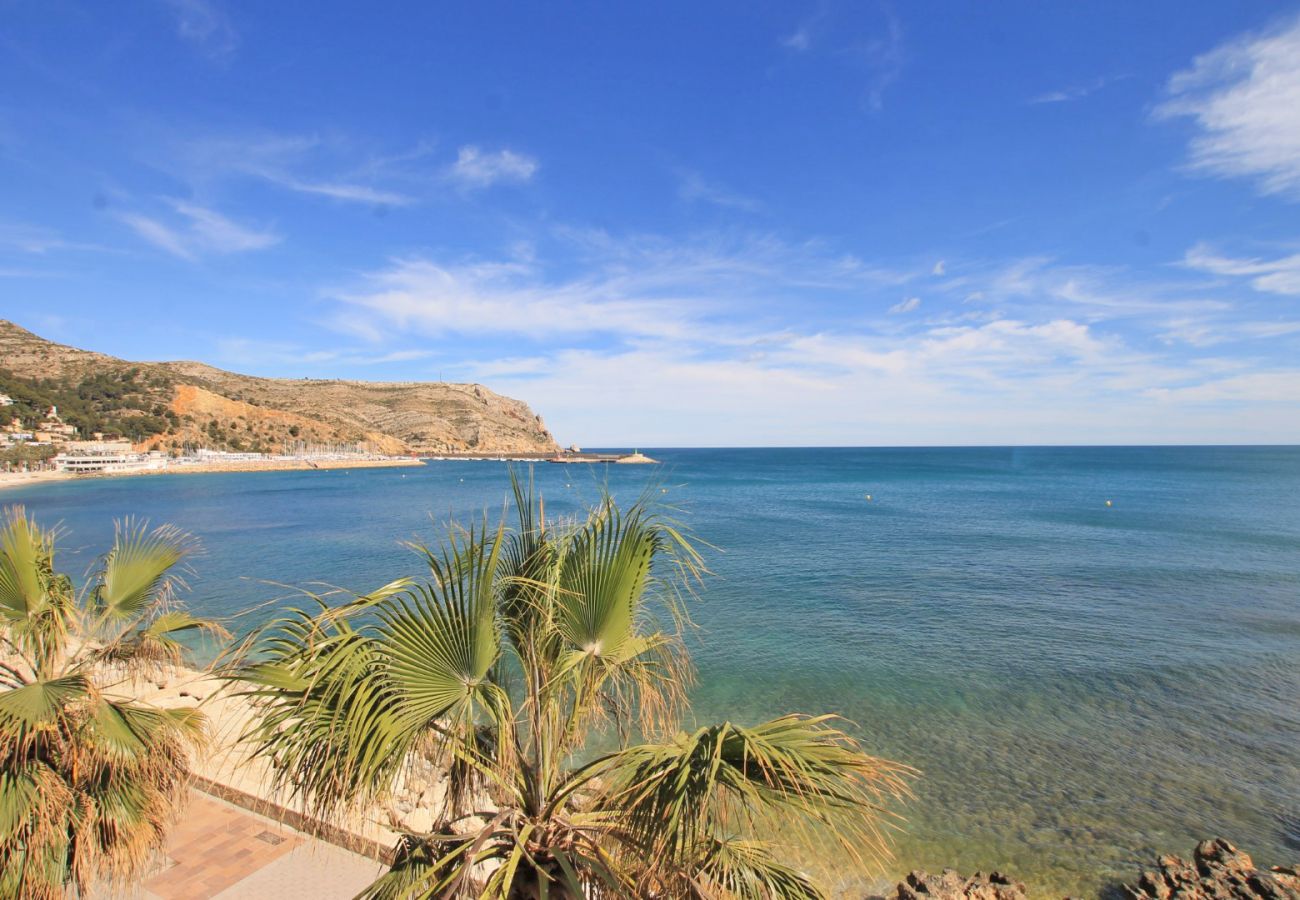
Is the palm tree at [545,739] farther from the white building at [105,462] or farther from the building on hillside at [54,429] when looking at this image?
the building on hillside at [54,429]

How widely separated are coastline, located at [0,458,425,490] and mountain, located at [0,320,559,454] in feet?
44.5

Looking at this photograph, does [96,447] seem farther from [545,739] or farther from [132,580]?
[545,739]

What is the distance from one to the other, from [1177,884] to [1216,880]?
18.9 inches

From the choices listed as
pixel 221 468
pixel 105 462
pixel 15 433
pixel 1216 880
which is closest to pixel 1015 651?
pixel 1216 880

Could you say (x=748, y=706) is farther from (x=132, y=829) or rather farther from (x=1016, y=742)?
(x=132, y=829)

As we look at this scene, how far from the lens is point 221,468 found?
333 feet

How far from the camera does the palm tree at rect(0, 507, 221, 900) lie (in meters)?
4.06

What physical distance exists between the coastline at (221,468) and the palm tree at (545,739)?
102453mm

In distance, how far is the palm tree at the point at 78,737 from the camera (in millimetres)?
4062

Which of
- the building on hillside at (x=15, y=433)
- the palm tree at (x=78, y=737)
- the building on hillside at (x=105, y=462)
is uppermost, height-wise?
the building on hillside at (x=15, y=433)

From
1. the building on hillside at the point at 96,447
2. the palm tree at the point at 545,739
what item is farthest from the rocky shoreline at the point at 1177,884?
the building on hillside at the point at 96,447

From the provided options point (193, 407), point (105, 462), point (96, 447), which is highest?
point (193, 407)

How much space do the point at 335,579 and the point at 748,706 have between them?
19.8 metres

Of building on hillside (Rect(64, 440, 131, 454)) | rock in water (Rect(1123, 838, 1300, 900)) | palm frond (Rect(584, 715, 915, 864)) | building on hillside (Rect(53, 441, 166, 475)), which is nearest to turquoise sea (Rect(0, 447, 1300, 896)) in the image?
rock in water (Rect(1123, 838, 1300, 900))
